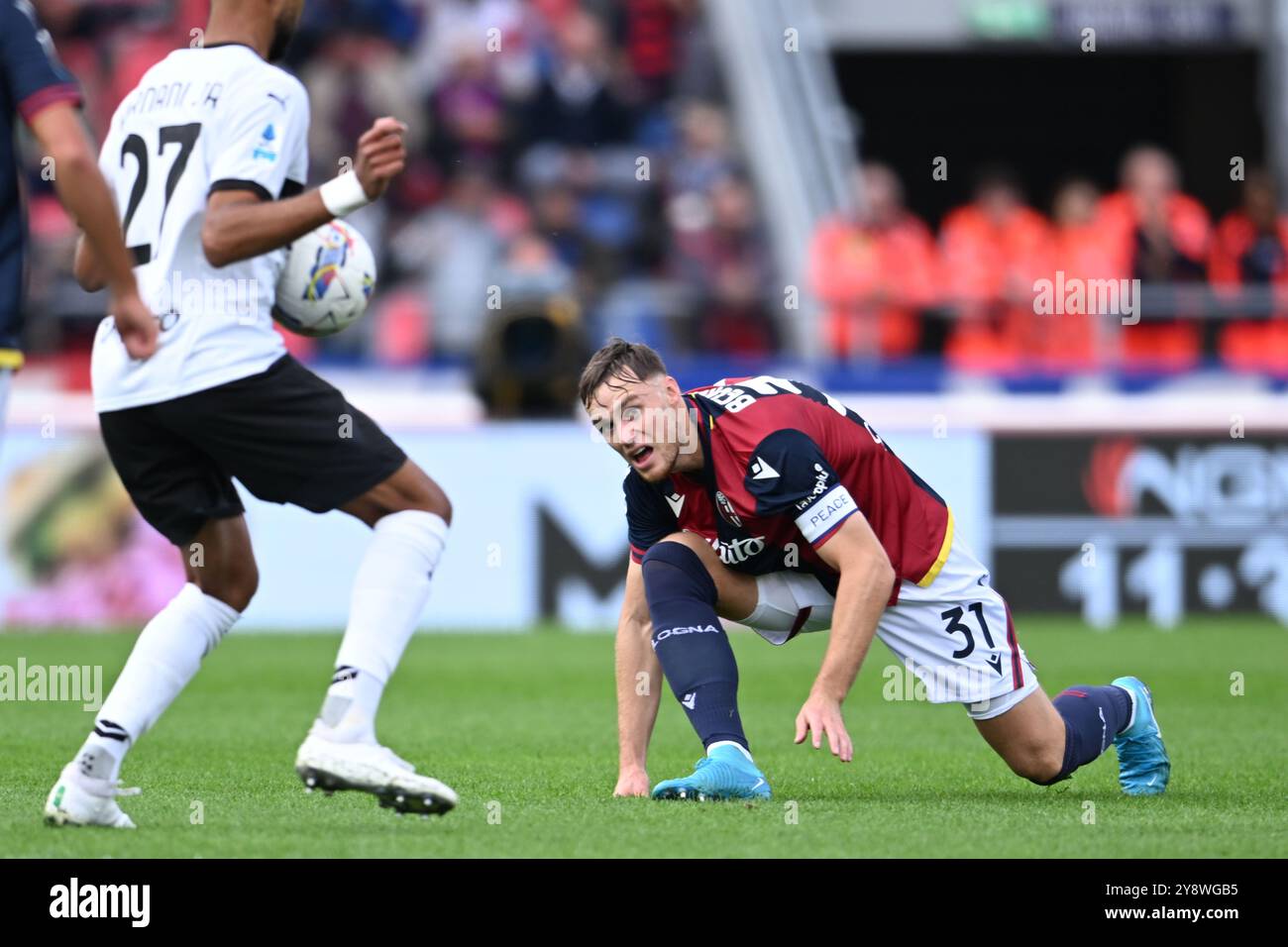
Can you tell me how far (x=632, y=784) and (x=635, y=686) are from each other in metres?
0.29

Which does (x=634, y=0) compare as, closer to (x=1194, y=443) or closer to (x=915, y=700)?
(x=1194, y=443)

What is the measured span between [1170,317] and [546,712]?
8.47 m

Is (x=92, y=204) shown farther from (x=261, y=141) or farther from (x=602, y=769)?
(x=602, y=769)

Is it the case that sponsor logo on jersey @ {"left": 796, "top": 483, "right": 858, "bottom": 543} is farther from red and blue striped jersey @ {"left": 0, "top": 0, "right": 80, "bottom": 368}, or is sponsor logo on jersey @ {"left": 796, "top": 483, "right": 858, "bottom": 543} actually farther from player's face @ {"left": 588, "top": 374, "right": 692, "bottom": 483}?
red and blue striped jersey @ {"left": 0, "top": 0, "right": 80, "bottom": 368}

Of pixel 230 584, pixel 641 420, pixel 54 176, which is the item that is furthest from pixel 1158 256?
pixel 54 176

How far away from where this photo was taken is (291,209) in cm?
514

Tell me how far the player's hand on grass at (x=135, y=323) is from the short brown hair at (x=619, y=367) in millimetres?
1273

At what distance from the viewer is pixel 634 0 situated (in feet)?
62.8

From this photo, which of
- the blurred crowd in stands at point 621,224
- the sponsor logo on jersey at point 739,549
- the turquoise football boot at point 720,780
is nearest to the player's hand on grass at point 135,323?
the sponsor logo on jersey at point 739,549

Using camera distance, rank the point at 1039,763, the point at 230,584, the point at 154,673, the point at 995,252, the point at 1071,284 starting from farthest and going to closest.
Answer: the point at 995,252
the point at 1071,284
the point at 1039,763
the point at 230,584
the point at 154,673

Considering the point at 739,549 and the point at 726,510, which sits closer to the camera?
the point at 726,510

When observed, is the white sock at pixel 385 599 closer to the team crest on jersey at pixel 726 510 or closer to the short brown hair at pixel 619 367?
the short brown hair at pixel 619 367

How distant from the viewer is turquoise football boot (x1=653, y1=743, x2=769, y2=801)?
590cm

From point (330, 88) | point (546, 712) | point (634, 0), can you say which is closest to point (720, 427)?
point (546, 712)
